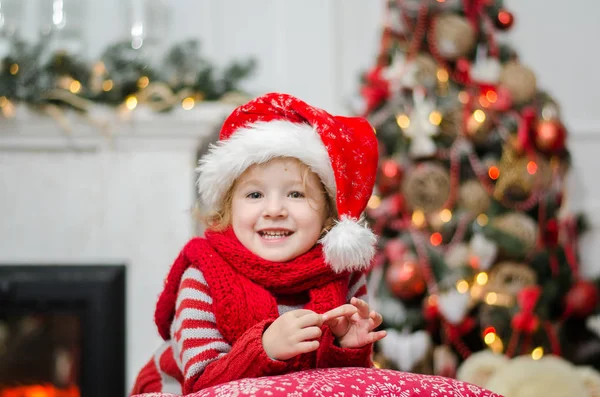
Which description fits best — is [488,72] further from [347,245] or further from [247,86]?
[347,245]

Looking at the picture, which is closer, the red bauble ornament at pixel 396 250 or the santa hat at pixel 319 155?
the santa hat at pixel 319 155

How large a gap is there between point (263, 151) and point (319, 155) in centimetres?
9

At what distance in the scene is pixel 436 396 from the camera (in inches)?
39.0

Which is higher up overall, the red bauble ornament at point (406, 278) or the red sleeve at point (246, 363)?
the red sleeve at point (246, 363)

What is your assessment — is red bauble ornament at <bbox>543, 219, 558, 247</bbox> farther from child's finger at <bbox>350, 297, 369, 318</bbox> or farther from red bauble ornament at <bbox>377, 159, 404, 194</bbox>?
child's finger at <bbox>350, 297, 369, 318</bbox>

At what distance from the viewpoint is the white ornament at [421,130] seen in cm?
237

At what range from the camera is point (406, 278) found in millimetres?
2287

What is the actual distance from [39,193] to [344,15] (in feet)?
4.77

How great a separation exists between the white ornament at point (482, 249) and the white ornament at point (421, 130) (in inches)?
13.3

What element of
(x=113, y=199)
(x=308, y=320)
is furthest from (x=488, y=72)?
(x=308, y=320)

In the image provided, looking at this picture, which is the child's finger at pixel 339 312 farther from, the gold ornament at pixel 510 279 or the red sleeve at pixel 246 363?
the gold ornament at pixel 510 279

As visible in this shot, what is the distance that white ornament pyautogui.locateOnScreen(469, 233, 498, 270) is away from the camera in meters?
2.32

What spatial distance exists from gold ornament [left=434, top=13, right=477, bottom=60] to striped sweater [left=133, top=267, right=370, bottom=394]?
1.57 m

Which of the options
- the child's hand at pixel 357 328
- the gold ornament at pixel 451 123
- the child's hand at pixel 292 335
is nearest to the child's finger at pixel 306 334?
the child's hand at pixel 292 335
